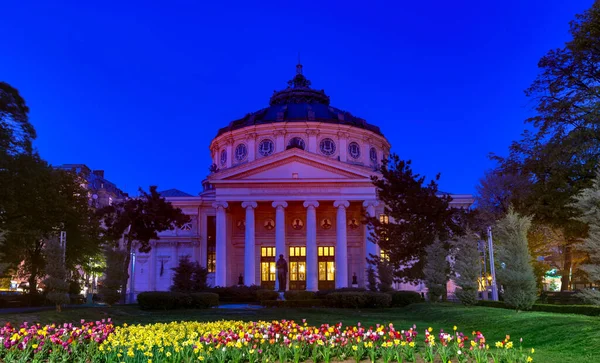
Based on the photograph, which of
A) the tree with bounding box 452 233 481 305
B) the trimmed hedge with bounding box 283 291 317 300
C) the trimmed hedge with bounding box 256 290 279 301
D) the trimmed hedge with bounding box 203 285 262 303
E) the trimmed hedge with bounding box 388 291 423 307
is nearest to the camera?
the tree with bounding box 452 233 481 305

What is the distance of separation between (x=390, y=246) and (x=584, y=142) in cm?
1683

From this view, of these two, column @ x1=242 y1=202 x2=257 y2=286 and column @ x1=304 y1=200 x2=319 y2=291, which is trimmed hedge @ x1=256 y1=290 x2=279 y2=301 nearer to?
column @ x1=242 y1=202 x2=257 y2=286

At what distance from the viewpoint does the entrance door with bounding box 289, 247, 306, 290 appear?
204 ft

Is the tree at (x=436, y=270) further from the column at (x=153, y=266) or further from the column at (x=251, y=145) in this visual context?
the column at (x=153, y=266)

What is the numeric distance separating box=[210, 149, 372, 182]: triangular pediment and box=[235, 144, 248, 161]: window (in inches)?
538

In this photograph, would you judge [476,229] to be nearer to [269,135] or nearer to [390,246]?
[390,246]

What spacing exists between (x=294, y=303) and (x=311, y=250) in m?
19.0

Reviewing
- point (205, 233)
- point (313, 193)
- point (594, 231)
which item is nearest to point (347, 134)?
point (313, 193)

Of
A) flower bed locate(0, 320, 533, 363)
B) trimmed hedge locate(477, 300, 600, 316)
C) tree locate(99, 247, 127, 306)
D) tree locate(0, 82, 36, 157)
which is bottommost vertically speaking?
trimmed hedge locate(477, 300, 600, 316)

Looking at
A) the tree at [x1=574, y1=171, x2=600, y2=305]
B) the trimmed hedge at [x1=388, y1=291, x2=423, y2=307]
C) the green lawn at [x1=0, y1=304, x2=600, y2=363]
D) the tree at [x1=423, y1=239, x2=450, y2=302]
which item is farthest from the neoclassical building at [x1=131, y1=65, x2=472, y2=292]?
the tree at [x1=574, y1=171, x2=600, y2=305]

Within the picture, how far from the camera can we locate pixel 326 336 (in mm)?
12406

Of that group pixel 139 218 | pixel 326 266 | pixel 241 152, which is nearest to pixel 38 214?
pixel 139 218

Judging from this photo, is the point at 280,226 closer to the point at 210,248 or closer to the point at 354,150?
the point at 210,248

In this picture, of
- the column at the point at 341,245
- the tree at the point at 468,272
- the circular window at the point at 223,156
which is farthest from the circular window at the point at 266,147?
the tree at the point at 468,272
